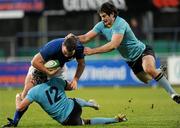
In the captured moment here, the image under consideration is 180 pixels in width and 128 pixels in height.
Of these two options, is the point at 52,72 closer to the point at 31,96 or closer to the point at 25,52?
the point at 31,96

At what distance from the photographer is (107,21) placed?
14.2m

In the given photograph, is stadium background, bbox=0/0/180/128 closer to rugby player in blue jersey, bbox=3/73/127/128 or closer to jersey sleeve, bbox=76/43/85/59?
jersey sleeve, bbox=76/43/85/59

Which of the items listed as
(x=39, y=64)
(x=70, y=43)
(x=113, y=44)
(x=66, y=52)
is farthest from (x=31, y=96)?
(x=113, y=44)

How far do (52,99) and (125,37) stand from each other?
264 cm

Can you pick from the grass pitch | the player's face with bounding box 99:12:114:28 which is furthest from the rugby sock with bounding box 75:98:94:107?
the player's face with bounding box 99:12:114:28

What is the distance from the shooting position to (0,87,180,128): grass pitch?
44.8 feet

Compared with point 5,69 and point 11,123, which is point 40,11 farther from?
point 11,123

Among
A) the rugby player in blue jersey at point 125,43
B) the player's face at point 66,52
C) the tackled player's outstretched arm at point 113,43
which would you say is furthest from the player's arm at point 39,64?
the tackled player's outstretched arm at point 113,43

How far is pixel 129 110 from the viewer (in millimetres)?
17406

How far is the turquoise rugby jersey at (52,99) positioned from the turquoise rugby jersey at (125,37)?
207cm

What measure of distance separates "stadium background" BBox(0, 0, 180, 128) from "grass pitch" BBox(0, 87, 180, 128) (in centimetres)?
5

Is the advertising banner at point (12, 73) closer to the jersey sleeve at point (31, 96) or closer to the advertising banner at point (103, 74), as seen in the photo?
the advertising banner at point (103, 74)

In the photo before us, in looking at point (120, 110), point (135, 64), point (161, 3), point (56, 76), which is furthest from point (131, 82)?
point (56, 76)

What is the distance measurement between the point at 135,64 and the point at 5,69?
14.3 metres
